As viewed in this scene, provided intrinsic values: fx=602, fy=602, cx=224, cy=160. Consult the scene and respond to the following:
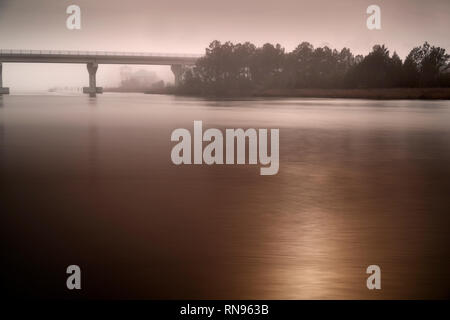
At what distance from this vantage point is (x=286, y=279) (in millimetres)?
7117

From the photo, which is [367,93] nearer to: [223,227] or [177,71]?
[177,71]

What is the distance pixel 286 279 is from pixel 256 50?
142348 millimetres

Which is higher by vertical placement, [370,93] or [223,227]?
[370,93]

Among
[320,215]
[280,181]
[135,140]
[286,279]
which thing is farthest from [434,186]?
[135,140]

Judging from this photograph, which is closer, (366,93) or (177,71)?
(366,93)

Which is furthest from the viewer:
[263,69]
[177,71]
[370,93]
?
[177,71]
